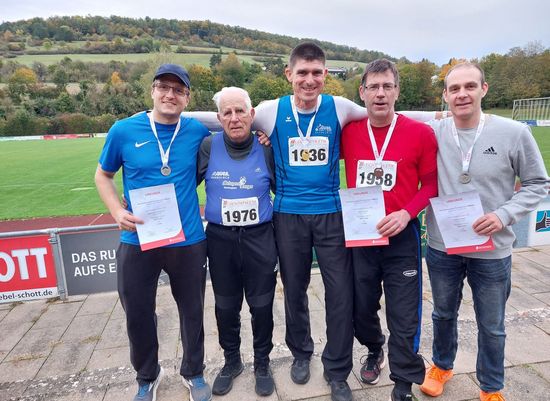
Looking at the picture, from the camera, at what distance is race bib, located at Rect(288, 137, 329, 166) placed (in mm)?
2621

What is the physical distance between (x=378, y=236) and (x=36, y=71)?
8022 cm

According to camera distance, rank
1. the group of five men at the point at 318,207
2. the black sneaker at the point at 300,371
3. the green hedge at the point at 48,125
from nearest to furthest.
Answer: the group of five men at the point at 318,207 < the black sneaker at the point at 300,371 < the green hedge at the point at 48,125

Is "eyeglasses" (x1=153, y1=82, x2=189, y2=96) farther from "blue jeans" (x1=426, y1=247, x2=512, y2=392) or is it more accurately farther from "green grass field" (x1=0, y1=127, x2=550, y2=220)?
"green grass field" (x1=0, y1=127, x2=550, y2=220)

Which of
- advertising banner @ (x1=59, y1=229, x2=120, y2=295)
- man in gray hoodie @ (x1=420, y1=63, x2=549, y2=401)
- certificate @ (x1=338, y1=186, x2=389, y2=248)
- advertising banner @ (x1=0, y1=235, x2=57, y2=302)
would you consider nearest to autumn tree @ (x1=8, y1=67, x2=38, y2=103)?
advertising banner @ (x1=0, y1=235, x2=57, y2=302)

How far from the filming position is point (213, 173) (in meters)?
2.64

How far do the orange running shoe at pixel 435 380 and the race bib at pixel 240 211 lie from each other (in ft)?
5.82

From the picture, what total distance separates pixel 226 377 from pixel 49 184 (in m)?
13.7

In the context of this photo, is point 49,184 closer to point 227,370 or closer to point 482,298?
point 227,370

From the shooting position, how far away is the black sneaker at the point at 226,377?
9.37ft

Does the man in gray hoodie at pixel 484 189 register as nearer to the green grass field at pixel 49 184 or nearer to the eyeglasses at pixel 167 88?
the eyeglasses at pixel 167 88

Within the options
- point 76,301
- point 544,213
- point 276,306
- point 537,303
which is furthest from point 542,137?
point 76,301

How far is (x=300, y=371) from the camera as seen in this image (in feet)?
9.67

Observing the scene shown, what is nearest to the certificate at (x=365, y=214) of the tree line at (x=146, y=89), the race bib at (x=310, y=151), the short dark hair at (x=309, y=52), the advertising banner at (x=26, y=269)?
the race bib at (x=310, y=151)

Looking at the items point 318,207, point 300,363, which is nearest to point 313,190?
point 318,207
